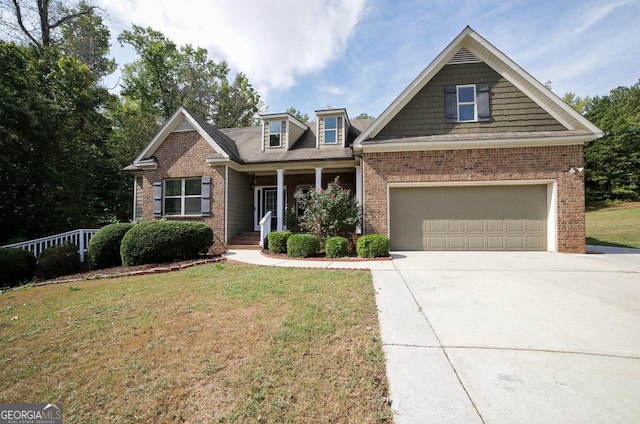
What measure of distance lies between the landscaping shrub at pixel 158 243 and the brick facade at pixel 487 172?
609cm

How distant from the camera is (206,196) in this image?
11922mm

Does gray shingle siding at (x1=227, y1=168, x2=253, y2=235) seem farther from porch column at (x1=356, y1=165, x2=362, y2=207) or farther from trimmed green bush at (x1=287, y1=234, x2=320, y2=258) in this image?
porch column at (x1=356, y1=165, x2=362, y2=207)

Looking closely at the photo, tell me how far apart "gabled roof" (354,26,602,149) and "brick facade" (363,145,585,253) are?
0.84m

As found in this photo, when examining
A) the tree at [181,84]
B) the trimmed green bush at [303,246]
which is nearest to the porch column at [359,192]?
the trimmed green bush at [303,246]

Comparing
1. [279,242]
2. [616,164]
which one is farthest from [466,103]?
[616,164]

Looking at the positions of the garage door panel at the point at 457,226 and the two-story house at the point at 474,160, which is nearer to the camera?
the two-story house at the point at 474,160

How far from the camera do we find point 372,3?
8.86 meters

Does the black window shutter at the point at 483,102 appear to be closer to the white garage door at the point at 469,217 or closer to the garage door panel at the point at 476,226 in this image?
the white garage door at the point at 469,217

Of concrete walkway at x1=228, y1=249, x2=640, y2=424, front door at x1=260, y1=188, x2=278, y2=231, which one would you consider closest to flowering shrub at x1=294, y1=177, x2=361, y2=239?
concrete walkway at x1=228, y1=249, x2=640, y2=424

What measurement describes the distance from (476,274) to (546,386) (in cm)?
417

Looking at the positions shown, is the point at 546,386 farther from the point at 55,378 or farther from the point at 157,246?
the point at 157,246

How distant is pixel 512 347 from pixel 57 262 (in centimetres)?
1186

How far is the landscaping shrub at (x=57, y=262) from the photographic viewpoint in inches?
338

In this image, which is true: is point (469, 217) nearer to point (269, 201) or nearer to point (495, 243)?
point (495, 243)
